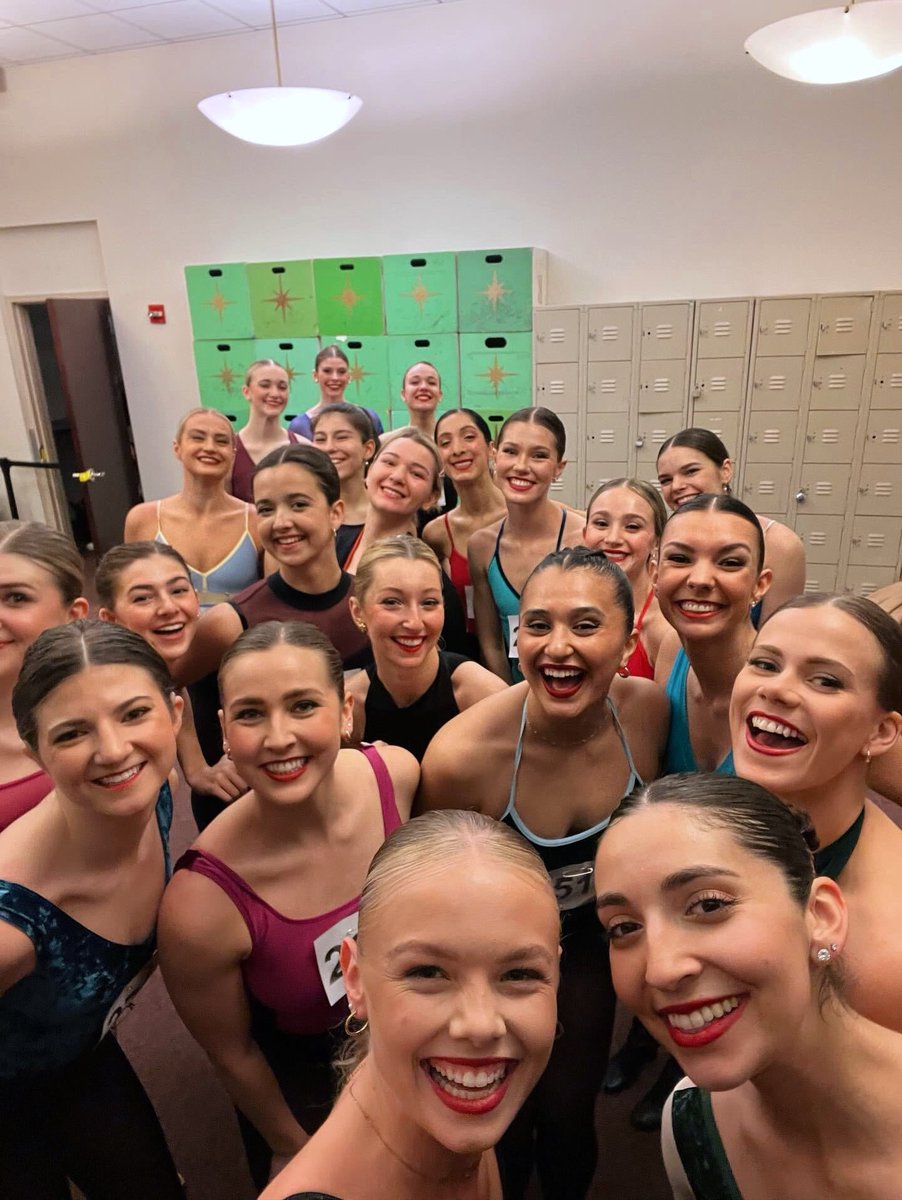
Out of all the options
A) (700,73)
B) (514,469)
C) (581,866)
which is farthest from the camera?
(700,73)

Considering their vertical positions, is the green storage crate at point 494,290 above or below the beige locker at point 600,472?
Result: above

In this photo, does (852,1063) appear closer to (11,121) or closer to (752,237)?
(752,237)

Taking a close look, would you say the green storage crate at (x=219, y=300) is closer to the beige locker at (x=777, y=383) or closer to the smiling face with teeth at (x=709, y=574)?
the beige locker at (x=777, y=383)

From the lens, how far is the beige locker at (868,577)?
5.33 meters

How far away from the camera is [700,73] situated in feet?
17.0

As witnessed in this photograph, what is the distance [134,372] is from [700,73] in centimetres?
534

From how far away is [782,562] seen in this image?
2637 millimetres

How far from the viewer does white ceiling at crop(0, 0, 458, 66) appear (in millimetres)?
5387

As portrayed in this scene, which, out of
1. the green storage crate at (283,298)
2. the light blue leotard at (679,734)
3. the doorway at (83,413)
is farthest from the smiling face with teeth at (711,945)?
the doorway at (83,413)

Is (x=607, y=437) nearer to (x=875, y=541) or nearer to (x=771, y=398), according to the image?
(x=771, y=398)

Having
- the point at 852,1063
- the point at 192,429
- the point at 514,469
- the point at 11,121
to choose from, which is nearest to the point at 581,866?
the point at 852,1063

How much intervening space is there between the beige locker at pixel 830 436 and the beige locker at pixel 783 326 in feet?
1.57

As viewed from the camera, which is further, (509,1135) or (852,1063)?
(509,1135)

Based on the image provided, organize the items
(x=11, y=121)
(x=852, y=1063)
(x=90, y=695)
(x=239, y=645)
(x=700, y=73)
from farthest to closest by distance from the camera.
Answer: (x=11, y=121)
(x=700, y=73)
(x=239, y=645)
(x=90, y=695)
(x=852, y=1063)
